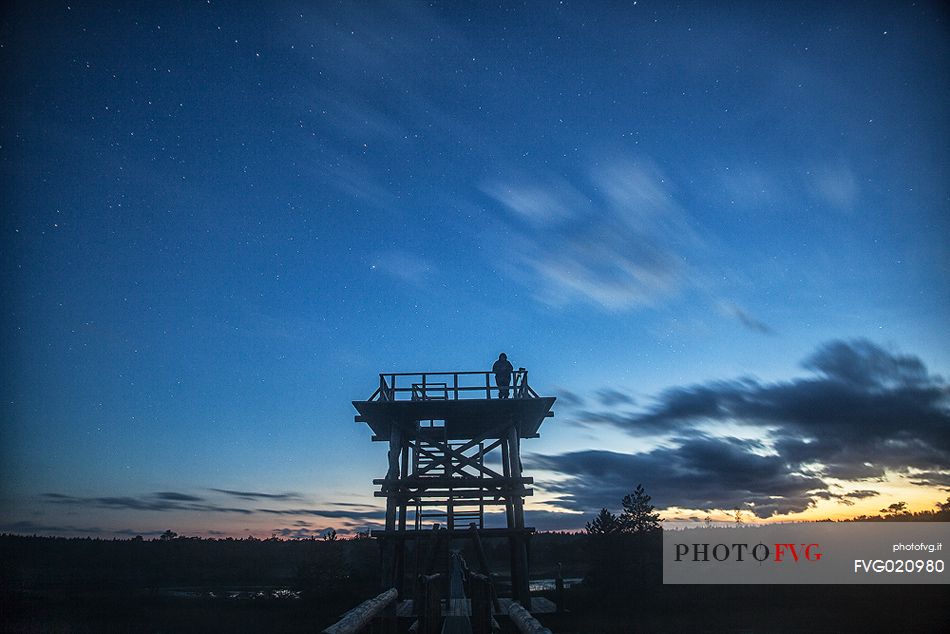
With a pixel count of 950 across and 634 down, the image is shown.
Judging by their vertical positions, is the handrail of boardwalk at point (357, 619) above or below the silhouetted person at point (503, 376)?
below

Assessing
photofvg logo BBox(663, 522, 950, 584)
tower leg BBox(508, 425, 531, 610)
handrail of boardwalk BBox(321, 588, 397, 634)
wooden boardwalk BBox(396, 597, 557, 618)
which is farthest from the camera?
photofvg logo BBox(663, 522, 950, 584)

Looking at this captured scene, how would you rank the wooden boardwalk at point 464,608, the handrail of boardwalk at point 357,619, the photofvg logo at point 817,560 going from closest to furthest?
the handrail of boardwalk at point 357,619, the wooden boardwalk at point 464,608, the photofvg logo at point 817,560

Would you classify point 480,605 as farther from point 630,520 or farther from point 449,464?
point 630,520

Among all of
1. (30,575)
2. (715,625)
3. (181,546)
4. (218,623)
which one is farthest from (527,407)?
(181,546)

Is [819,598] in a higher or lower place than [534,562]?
higher

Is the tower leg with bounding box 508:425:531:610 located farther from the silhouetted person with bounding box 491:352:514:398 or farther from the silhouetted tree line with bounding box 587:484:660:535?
the silhouetted tree line with bounding box 587:484:660:535

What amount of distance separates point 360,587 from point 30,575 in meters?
53.3

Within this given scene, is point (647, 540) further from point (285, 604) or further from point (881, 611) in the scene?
point (285, 604)

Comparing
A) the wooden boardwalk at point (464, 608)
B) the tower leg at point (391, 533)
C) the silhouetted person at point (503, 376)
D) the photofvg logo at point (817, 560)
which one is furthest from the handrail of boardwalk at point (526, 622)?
the photofvg logo at point (817, 560)

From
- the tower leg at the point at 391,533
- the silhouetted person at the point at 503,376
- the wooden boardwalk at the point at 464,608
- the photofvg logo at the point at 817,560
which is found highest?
the silhouetted person at the point at 503,376

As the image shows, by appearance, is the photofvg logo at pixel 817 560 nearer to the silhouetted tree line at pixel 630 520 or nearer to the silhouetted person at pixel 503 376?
the silhouetted tree line at pixel 630 520

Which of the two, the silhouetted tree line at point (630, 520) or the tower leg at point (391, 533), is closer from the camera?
the tower leg at point (391, 533)

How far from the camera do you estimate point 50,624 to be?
118ft

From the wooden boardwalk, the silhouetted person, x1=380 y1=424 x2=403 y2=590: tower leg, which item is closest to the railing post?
the wooden boardwalk
